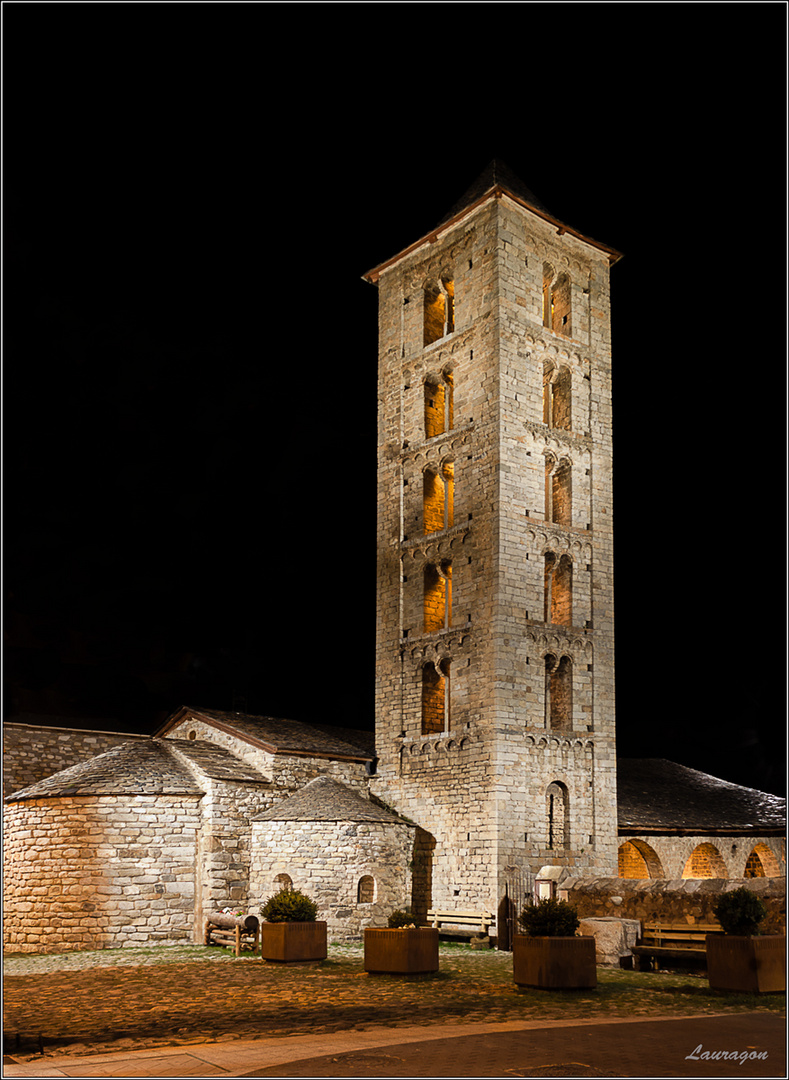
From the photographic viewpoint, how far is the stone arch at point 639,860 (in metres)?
27.2

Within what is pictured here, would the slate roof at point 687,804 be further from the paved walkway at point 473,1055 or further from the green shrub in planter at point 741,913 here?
the paved walkway at point 473,1055

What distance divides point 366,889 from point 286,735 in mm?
5294

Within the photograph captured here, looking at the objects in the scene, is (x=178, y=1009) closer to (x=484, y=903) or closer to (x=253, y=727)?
(x=484, y=903)

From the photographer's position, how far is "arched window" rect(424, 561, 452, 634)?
27203 millimetres

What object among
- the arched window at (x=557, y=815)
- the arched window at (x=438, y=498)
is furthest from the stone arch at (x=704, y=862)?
the arched window at (x=438, y=498)

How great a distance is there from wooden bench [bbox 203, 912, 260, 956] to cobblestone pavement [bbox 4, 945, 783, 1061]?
1.25 m

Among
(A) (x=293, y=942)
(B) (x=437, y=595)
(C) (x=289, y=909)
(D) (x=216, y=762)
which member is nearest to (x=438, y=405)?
(B) (x=437, y=595)

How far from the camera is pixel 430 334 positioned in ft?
98.7

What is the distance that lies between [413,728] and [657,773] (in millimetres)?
10315

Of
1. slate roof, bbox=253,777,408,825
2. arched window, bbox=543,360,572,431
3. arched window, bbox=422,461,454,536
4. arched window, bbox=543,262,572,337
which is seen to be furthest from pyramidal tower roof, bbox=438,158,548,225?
slate roof, bbox=253,777,408,825

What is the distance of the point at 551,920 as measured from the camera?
14.4 m

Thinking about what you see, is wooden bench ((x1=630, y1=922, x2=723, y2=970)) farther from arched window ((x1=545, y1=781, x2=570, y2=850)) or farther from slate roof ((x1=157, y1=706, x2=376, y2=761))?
slate roof ((x1=157, y1=706, x2=376, y2=761))

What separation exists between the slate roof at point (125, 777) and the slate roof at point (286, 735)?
7.56 ft

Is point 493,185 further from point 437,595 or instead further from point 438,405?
point 437,595
